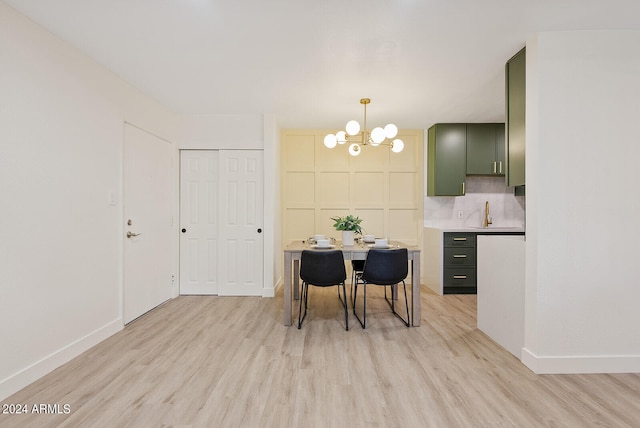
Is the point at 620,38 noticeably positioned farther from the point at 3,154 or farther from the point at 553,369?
the point at 3,154

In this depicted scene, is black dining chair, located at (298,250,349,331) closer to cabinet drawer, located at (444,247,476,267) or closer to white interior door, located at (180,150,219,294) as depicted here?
white interior door, located at (180,150,219,294)

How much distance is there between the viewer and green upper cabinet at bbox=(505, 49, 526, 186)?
2.44 metres

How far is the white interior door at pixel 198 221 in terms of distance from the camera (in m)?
4.20

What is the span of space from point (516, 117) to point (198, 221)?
3855 millimetres

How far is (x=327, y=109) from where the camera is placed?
3.85 metres

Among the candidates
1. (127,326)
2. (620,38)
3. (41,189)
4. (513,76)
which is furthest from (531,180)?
(127,326)

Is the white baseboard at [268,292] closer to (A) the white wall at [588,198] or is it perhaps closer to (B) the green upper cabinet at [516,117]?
(A) the white wall at [588,198]

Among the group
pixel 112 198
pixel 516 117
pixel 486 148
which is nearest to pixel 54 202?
pixel 112 198

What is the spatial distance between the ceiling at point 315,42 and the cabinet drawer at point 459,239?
181 centimetres

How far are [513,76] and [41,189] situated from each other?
3.81m

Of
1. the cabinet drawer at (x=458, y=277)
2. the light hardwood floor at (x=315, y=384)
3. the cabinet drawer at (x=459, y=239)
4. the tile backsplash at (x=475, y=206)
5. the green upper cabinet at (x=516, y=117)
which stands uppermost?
the green upper cabinet at (x=516, y=117)

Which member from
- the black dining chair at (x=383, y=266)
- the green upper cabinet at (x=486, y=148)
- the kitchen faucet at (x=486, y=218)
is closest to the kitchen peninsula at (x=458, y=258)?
the kitchen faucet at (x=486, y=218)

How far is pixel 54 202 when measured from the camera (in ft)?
7.35

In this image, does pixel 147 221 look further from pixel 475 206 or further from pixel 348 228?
pixel 475 206
